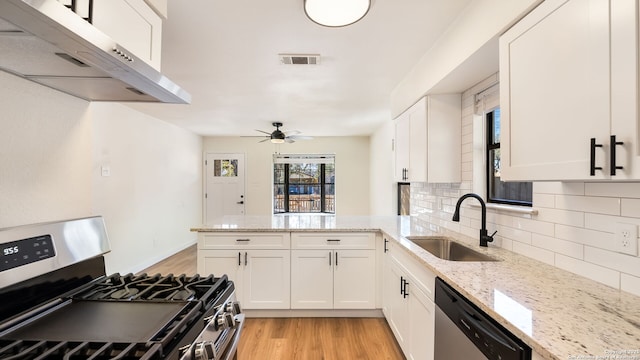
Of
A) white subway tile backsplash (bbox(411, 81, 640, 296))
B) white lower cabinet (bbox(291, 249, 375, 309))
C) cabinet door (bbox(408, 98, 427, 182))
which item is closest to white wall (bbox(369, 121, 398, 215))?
cabinet door (bbox(408, 98, 427, 182))

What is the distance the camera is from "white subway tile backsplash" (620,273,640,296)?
106cm

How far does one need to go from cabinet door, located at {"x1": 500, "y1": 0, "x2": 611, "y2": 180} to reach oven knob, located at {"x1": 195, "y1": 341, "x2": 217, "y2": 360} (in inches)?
51.8

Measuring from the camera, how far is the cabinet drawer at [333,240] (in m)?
2.62

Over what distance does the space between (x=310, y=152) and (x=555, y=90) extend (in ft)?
17.9

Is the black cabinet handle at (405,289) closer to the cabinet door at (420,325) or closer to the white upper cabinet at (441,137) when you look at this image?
the cabinet door at (420,325)

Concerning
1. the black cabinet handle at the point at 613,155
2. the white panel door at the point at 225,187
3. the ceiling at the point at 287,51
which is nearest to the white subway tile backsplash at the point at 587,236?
the black cabinet handle at the point at 613,155

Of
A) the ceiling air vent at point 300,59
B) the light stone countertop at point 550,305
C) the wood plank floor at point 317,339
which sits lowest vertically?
the wood plank floor at point 317,339

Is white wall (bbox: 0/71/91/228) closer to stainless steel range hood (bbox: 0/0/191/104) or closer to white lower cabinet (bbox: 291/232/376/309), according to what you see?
stainless steel range hood (bbox: 0/0/191/104)

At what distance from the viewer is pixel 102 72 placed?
35.9 inches

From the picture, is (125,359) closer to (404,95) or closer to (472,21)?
(472,21)

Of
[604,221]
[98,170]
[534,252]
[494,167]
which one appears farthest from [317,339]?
[98,170]

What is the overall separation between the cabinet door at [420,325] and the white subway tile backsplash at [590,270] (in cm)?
65

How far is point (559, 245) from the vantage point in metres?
1.40

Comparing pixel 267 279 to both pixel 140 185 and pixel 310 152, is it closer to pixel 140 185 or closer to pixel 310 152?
pixel 140 185
